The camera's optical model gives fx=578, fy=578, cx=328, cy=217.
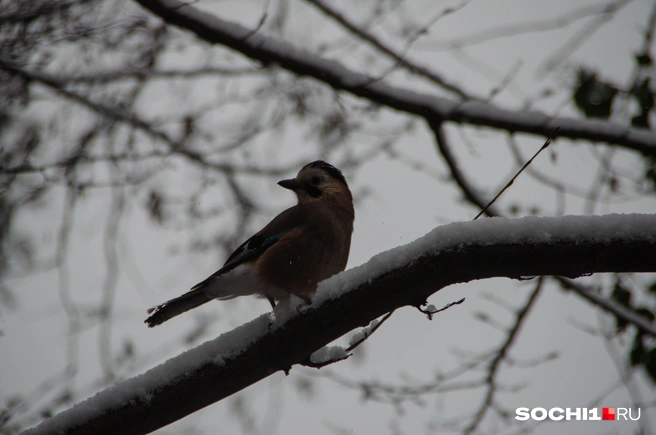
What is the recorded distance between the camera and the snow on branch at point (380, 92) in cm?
514

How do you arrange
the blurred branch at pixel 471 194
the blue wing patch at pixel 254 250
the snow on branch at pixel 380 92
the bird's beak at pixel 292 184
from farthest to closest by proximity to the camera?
the bird's beak at pixel 292 184, the snow on branch at pixel 380 92, the blurred branch at pixel 471 194, the blue wing patch at pixel 254 250

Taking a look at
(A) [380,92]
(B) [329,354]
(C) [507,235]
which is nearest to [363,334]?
(B) [329,354]

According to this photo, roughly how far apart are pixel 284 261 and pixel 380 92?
2106 millimetres

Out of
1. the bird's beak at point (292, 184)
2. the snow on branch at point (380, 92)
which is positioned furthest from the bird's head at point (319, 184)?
the snow on branch at point (380, 92)

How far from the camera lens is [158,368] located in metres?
2.66

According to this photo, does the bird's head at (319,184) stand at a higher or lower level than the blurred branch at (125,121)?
lower

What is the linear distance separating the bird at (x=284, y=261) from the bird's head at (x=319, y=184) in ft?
0.97

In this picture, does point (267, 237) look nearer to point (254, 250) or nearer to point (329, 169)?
point (254, 250)

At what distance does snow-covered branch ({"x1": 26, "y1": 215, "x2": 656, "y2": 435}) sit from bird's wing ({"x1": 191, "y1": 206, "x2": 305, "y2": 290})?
1.74 meters

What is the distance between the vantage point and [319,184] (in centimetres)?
549

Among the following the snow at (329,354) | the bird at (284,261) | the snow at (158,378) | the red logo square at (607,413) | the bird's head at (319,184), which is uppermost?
the bird's head at (319,184)

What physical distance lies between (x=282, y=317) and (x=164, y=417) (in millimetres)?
706

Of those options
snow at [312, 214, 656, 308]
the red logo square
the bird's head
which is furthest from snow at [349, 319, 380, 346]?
the red logo square

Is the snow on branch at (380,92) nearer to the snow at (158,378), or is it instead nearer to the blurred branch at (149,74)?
the blurred branch at (149,74)
